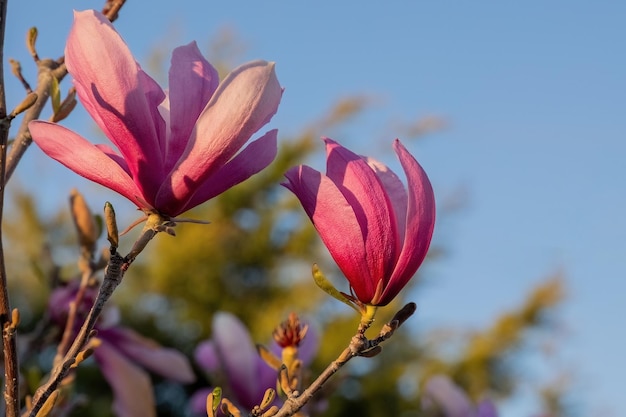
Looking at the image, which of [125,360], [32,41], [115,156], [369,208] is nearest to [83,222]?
[125,360]

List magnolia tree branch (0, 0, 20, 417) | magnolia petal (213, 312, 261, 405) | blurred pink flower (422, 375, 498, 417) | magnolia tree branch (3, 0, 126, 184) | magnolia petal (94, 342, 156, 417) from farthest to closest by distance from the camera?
1. blurred pink flower (422, 375, 498, 417)
2. magnolia petal (213, 312, 261, 405)
3. magnolia petal (94, 342, 156, 417)
4. magnolia tree branch (3, 0, 126, 184)
5. magnolia tree branch (0, 0, 20, 417)

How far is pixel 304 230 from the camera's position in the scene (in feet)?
29.0

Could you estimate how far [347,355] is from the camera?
0.67 metres

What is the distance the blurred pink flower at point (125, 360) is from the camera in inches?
41.0

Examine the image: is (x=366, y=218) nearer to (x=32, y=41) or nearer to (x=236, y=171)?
(x=236, y=171)

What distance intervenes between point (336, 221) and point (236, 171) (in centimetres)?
9

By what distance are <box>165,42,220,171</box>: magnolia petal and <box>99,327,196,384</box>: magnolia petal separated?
0.50 m

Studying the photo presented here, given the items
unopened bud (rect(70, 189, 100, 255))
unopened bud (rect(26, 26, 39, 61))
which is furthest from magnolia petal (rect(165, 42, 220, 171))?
unopened bud (rect(70, 189, 100, 255))

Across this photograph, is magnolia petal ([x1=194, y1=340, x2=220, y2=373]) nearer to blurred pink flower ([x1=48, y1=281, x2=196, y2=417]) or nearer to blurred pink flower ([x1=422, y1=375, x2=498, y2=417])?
blurred pink flower ([x1=48, y1=281, x2=196, y2=417])

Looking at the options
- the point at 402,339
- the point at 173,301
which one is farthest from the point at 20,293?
the point at 402,339

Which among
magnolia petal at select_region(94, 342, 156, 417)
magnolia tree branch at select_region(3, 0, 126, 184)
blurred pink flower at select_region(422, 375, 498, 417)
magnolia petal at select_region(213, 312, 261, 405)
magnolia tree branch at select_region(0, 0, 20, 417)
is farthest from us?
blurred pink flower at select_region(422, 375, 498, 417)

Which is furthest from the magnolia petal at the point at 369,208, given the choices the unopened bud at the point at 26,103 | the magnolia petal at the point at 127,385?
the magnolia petal at the point at 127,385

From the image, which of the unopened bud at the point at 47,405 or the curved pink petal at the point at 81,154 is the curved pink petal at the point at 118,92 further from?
the unopened bud at the point at 47,405

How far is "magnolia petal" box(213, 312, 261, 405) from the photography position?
1.19 m
